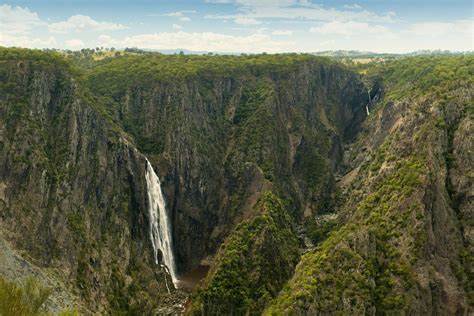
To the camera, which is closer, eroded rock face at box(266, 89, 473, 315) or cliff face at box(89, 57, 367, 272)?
eroded rock face at box(266, 89, 473, 315)

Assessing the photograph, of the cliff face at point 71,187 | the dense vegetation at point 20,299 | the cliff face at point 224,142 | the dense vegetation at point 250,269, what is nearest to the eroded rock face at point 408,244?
the dense vegetation at point 250,269

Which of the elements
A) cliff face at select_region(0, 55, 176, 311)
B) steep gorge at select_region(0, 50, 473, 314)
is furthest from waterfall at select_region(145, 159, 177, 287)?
cliff face at select_region(0, 55, 176, 311)

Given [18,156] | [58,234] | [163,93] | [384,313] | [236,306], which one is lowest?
[236,306]

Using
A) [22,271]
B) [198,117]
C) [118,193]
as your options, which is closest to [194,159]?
[198,117]

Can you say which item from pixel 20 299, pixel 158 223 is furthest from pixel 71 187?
pixel 20 299

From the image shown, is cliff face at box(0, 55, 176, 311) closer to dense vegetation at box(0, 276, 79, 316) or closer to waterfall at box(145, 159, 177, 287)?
waterfall at box(145, 159, 177, 287)

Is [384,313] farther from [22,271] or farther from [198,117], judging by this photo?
[198,117]

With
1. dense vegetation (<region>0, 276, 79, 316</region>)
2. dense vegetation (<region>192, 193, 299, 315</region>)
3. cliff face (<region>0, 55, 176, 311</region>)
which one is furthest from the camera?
dense vegetation (<region>192, 193, 299, 315</region>)

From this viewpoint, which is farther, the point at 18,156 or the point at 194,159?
Result: the point at 194,159

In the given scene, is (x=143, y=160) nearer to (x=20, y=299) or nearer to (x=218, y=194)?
(x=218, y=194)
